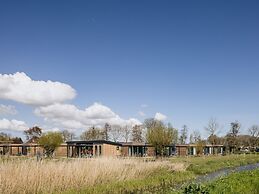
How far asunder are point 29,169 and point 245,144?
85.8 meters

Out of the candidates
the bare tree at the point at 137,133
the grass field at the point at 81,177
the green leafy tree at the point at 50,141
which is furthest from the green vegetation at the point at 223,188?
the bare tree at the point at 137,133

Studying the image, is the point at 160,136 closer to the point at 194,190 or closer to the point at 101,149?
the point at 101,149

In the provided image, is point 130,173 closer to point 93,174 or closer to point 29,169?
point 93,174

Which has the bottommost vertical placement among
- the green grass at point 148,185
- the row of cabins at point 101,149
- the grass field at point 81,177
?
the row of cabins at point 101,149

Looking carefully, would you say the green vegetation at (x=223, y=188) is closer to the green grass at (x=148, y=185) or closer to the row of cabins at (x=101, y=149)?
the green grass at (x=148, y=185)

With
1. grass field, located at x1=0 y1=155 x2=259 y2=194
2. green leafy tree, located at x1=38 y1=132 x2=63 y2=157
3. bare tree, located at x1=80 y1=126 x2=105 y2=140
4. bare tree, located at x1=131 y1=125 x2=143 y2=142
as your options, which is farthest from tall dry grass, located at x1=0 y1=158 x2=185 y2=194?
bare tree, located at x1=131 y1=125 x2=143 y2=142

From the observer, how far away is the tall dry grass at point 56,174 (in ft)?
38.9

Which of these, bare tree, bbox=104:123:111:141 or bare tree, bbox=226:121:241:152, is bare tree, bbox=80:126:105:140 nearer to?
bare tree, bbox=104:123:111:141

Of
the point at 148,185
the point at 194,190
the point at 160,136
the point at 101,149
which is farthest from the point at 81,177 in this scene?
the point at 101,149

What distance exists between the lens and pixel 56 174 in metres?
13.6

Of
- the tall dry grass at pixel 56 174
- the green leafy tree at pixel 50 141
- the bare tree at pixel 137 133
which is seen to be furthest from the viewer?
the bare tree at pixel 137 133

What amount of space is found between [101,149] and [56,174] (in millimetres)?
36318

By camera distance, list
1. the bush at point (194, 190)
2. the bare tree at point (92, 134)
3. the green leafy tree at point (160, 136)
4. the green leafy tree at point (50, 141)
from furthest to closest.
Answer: the bare tree at point (92, 134) < the green leafy tree at point (50, 141) < the green leafy tree at point (160, 136) < the bush at point (194, 190)

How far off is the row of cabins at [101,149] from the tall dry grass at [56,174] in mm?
26135
